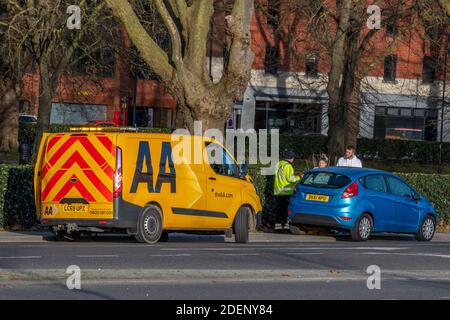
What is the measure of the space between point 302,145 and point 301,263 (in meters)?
44.6

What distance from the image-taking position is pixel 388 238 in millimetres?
26844

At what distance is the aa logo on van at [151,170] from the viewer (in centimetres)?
1995

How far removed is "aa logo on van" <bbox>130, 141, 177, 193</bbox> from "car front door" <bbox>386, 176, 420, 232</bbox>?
247 inches

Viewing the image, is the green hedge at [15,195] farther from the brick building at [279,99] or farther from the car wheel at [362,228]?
the brick building at [279,99]

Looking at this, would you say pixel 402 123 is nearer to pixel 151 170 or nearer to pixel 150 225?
pixel 150 225

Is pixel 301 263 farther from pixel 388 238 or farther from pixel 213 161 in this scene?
pixel 388 238

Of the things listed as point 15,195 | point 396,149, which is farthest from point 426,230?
point 396,149

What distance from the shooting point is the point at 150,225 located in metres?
20.4

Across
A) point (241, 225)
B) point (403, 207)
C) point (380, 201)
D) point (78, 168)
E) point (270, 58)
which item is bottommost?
point (241, 225)

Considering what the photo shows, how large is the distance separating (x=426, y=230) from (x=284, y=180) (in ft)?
11.3

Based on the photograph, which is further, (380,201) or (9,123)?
(9,123)

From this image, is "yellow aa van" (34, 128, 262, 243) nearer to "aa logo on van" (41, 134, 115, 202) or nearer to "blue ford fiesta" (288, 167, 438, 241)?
"aa logo on van" (41, 134, 115, 202)

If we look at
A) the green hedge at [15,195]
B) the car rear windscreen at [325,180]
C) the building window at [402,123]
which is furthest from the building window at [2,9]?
the building window at [402,123]

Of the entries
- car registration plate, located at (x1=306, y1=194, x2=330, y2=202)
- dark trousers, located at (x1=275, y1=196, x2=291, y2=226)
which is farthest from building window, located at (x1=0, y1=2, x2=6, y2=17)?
car registration plate, located at (x1=306, y1=194, x2=330, y2=202)
